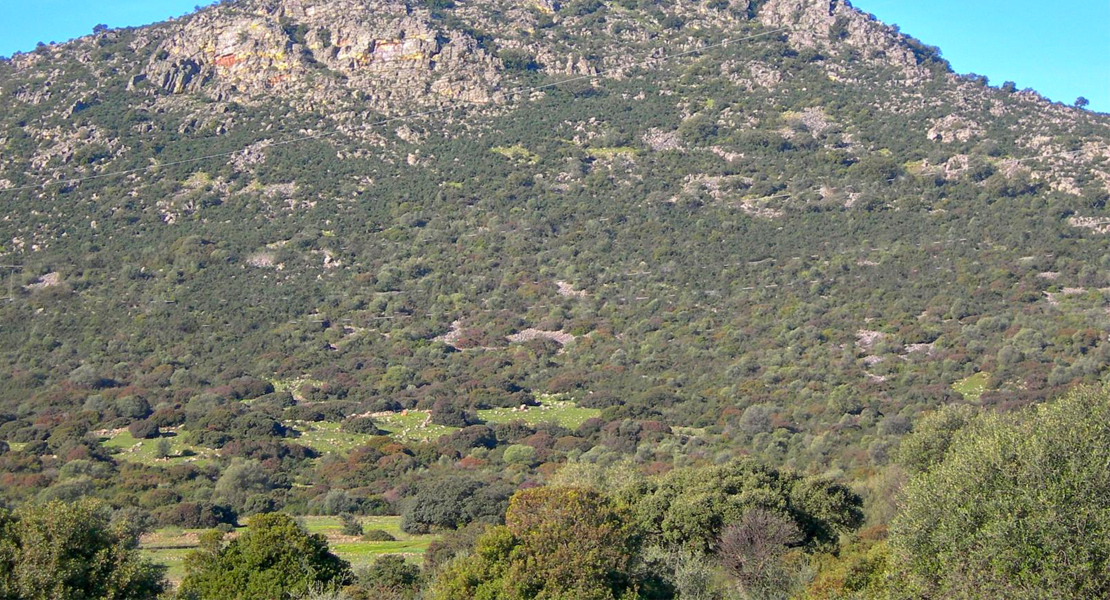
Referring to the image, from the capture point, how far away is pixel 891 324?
60.3 m

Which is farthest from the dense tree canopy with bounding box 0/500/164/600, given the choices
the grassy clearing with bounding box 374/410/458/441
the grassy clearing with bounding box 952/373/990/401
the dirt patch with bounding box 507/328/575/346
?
the dirt patch with bounding box 507/328/575/346

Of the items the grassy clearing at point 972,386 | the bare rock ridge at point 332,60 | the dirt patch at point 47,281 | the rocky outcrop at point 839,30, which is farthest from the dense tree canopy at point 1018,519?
the rocky outcrop at point 839,30

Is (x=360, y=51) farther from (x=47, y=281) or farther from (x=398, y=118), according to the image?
(x=47, y=281)

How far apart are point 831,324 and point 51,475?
40.3 metres

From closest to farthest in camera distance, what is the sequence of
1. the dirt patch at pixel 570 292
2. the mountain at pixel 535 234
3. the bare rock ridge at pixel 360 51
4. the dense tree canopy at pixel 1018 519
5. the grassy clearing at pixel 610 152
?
the dense tree canopy at pixel 1018 519
the mountain at pixel 535 234
the dirt patch at pixel 570 292
the grassy clearing at pixel 610 152
the bare rock ridge at pixel 360 51

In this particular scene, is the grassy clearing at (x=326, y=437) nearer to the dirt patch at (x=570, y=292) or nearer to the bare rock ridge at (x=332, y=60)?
the dirt patch at (x=570, y=292)

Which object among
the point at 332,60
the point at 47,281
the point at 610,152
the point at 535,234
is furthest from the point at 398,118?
the point at 47,281

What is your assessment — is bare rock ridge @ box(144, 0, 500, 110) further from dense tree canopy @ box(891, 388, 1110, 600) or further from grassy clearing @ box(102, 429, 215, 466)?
dense tree canopy @ box(891, 388, 1110, 600)

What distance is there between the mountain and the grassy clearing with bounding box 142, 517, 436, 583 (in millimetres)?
5231

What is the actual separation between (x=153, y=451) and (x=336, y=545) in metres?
21.8

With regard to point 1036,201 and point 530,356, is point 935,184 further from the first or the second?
point 530,356

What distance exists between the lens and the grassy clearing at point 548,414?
54.0 m

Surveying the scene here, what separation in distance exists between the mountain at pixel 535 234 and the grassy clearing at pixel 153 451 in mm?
808

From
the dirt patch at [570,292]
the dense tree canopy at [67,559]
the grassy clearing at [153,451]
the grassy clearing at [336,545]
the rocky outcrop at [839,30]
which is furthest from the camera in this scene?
the rocky outcrop at [839,30]
